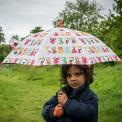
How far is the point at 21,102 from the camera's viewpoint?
1391cm

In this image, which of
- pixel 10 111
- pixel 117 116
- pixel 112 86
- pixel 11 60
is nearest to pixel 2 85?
pixel 112 86

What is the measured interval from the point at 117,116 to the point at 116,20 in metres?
3.92

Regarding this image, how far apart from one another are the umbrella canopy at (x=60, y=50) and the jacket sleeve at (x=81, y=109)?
14.8 inches

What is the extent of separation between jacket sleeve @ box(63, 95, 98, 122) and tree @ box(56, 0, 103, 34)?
173ft

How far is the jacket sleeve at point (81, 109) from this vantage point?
3688mm

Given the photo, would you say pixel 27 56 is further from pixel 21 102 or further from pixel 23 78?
pixel 23 78

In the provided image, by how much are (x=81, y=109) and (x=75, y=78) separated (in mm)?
350

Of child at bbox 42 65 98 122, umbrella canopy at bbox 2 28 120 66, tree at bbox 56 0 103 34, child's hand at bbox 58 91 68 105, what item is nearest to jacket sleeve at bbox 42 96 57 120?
child at bbox 42 65 98 122

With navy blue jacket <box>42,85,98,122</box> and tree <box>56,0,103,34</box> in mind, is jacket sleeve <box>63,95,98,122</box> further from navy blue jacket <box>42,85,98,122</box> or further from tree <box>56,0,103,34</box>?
tree <box>56,0,103,34</box>

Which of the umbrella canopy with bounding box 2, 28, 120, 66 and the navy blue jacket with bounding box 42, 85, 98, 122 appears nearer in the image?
the navy blue jacket with bounding box 42, 85, 98, 122

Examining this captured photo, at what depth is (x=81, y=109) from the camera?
12.1 ft

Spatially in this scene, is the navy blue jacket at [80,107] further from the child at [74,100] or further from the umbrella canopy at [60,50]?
the umbrella canopy at [60,50]

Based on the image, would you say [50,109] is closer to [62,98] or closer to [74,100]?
[62,98]

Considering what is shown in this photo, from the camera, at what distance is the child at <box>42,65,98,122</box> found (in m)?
3.71
